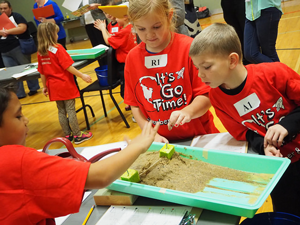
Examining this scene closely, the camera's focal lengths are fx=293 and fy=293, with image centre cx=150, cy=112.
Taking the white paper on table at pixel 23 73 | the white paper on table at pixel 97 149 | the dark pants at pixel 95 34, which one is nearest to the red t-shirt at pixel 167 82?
the white paper on table at pixel 97 149

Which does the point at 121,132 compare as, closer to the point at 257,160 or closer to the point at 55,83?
the point at 55,83

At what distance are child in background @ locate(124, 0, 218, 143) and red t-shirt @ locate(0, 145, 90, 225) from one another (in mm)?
678

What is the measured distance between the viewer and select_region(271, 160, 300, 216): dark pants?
1.33m

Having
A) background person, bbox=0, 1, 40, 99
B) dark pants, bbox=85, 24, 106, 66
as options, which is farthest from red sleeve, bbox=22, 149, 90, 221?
background person, bbox=0, 1, 40, 99

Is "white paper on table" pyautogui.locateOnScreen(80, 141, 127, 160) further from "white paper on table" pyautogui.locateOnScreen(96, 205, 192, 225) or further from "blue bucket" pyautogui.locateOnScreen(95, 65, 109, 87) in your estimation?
"blue bucket" pyautogui.locateOnScreen(95, 65, 109, 87)

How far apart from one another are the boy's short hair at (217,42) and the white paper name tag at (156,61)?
31 centimetres

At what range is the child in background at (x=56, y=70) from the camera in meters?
3.28

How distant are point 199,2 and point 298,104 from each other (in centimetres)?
994

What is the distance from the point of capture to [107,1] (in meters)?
4.03

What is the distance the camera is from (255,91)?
4.06 ft

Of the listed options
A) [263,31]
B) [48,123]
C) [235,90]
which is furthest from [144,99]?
[48,123]

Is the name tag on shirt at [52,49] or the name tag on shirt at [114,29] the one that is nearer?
the name tag on shirt at [52,49]

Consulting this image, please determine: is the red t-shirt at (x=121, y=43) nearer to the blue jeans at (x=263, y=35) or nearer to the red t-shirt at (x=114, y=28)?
the red t-shirt at (x=114, y=28)

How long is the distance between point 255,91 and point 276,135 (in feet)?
0.66
